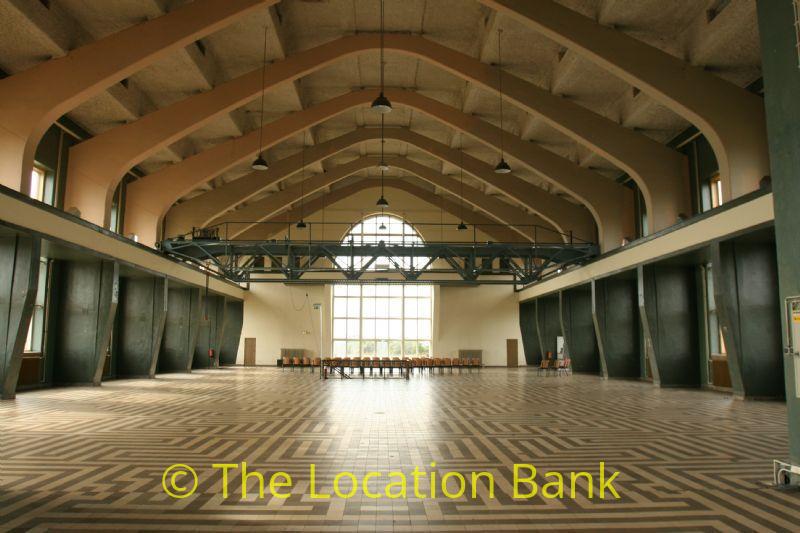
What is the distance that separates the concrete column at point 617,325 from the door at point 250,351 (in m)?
20.1

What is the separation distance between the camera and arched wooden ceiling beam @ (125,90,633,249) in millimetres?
21453

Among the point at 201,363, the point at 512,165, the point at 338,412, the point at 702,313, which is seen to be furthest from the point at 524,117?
the point at 201,363

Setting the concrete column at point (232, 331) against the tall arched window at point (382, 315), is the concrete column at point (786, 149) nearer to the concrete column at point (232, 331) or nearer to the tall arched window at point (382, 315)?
the tall arched window at point (382, 315)

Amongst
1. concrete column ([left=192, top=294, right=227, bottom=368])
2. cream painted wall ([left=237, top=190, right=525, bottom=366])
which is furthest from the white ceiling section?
cream painted wall ([left=237, top=190, right=525, bottom=366])

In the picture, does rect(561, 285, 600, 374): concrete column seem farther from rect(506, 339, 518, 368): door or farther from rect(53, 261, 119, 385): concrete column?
rect(53, 261, 119, 385): concrete column

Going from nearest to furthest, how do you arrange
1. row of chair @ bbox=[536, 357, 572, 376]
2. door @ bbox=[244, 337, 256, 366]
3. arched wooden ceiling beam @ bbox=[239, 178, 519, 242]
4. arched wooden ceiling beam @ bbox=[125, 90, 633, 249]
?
arched wooden ceiling beam @ bbox=[125, 90, 633, 249] → row of chair @ bbox=[536, 357, 572, 376] → arched wooden ceiling beam @ bbox=[239, 178, 519, 242] → door @ bbox=[244, 337, 256, 366]

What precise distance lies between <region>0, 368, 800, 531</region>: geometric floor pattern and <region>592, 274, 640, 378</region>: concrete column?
864cm

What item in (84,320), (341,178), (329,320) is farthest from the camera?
(329,320)

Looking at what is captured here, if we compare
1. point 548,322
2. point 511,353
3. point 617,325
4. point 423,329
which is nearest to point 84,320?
point 617,325

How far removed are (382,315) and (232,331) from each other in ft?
29.4

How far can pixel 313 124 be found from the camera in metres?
21.6

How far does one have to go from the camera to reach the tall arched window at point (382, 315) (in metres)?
34.8

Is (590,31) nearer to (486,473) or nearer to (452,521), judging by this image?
(486,473)

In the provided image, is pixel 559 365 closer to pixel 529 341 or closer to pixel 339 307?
pixel 529 341
